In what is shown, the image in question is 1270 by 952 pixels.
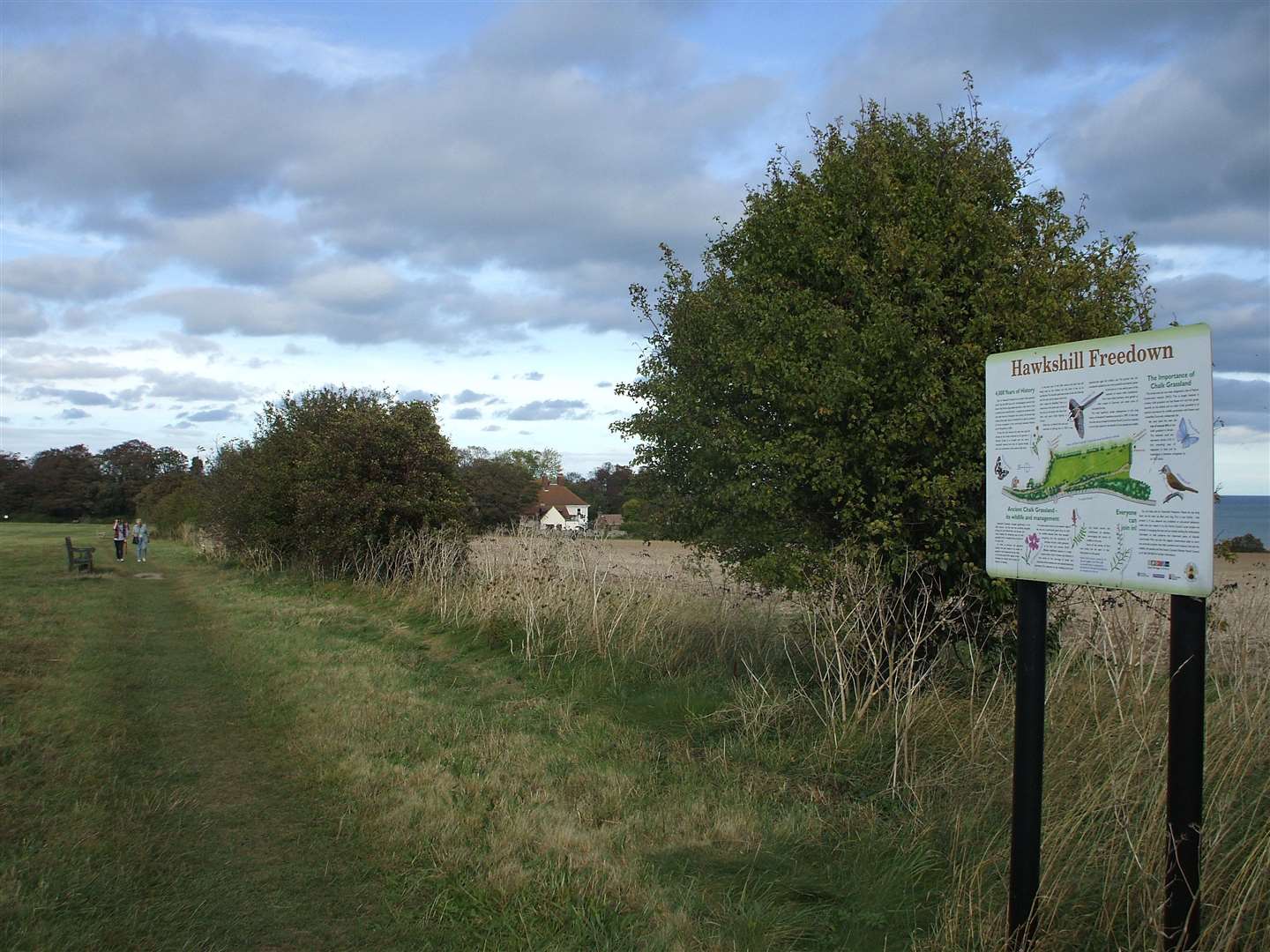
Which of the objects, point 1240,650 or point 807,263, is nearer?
point 1240,650

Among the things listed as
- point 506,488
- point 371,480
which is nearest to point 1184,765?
point 371,480

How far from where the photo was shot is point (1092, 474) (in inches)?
138

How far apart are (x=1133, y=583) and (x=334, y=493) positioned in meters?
18.9

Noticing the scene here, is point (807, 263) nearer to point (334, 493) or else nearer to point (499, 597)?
point (499, 597)

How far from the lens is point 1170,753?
332cm

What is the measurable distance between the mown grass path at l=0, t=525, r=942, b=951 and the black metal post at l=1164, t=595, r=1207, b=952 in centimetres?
131

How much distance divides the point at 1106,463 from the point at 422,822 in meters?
4.53

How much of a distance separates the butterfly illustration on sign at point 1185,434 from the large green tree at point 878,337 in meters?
4.09

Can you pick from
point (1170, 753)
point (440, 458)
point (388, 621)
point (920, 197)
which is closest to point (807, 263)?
point (920, 197)

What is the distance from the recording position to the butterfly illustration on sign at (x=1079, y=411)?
357 cm

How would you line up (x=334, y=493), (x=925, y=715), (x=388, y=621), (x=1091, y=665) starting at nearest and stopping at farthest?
1. (x=1091, y=665)
2. (x=925, y=715)
3. (x=388, y=621)
4. (x=334, y=493)

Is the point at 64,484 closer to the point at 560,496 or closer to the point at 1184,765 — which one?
the point at 560,496

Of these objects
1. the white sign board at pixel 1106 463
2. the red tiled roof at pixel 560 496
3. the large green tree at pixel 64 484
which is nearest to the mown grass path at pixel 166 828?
the white sign board at pixel 1106 463

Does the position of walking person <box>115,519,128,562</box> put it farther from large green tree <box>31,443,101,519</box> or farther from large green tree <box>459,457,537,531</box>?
large green tree <box>31,443,101,519</box>
